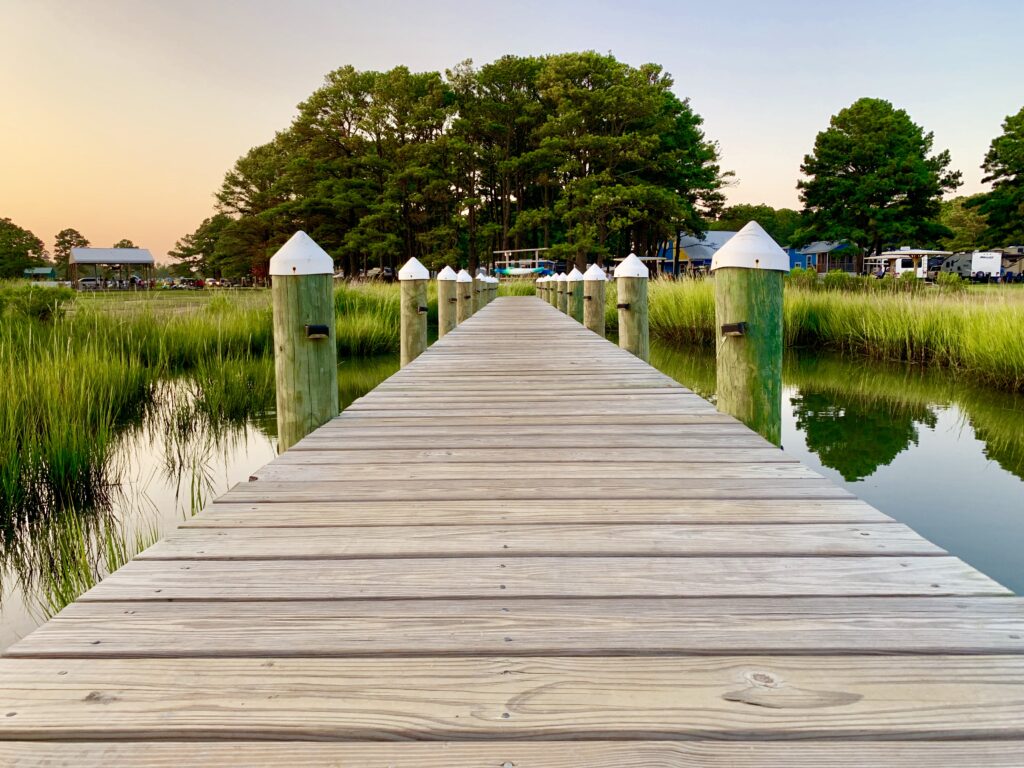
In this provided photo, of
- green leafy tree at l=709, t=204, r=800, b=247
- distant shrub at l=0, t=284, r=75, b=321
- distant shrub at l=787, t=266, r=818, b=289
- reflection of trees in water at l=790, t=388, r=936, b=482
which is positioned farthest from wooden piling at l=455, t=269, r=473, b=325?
green leafy tree at l=709, t=204, r=800, b=247

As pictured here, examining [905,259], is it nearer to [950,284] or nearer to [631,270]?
[950,284]

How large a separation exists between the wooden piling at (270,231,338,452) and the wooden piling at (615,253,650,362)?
428 cm

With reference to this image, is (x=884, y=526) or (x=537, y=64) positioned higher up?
(x=537, y=64)

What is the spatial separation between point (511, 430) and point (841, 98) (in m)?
43.2

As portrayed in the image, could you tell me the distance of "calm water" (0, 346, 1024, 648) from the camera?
3330mm

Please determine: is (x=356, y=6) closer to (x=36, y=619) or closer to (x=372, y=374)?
(x=372, y=374)

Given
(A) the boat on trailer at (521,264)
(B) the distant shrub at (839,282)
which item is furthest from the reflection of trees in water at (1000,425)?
(A) the boat on trailer at (521,264)

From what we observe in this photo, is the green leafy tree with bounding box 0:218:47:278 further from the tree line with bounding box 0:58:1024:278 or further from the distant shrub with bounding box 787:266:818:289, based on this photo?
the distant shrub with bounding box 787:266:818:289

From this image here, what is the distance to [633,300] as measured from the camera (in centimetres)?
720

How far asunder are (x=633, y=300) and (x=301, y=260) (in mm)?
4555

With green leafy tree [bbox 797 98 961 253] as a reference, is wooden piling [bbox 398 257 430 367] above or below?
below

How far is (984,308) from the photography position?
864 centimetres

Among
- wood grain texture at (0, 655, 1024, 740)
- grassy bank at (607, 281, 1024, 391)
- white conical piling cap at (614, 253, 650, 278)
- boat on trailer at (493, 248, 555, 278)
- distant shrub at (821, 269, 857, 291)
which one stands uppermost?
boat on trailer at (493, 248, 555, 278)

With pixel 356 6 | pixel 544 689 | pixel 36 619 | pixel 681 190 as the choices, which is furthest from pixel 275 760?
pixel 681 190
